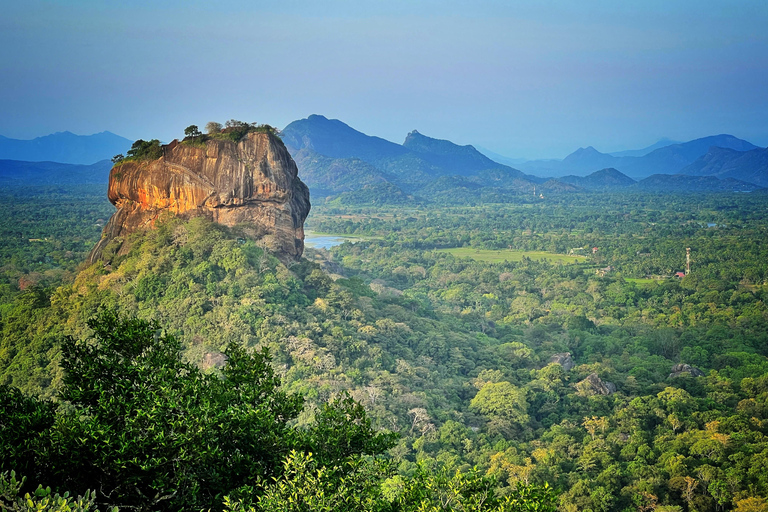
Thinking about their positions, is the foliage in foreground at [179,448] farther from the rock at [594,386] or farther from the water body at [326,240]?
the water body at [326,240]

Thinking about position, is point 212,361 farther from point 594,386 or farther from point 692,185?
point 692,185

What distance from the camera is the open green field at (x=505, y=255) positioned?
6538 centimetres

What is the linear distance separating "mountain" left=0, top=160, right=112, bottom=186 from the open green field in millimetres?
92709

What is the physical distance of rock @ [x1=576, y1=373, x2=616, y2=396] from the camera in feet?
88.4

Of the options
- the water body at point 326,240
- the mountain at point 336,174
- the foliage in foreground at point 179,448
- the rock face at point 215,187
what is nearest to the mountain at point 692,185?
the mountain at point 336,174

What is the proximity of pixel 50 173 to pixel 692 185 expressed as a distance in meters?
171

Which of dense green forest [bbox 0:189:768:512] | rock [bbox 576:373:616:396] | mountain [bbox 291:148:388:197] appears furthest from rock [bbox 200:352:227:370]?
mountain [bbox 291:148:388:197]

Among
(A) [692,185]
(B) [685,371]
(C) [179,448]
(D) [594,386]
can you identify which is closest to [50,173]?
(D) [594,386]

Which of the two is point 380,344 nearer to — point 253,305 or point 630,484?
point 253,305

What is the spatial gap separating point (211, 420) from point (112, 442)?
1.27 m

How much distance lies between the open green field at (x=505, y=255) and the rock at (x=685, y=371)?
34611mm

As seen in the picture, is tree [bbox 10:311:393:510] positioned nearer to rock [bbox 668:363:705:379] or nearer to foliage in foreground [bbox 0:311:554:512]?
foliage in foreground [bbox 0:311:554:512]

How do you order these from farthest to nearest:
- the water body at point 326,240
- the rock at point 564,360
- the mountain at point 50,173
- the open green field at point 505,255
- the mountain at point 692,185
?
the mountain at point 692,185
the mountain at point 50,173
the water body at point 326,240
the open green field at point 505,255
the rock at point 564,360

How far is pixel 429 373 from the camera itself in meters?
27.3
